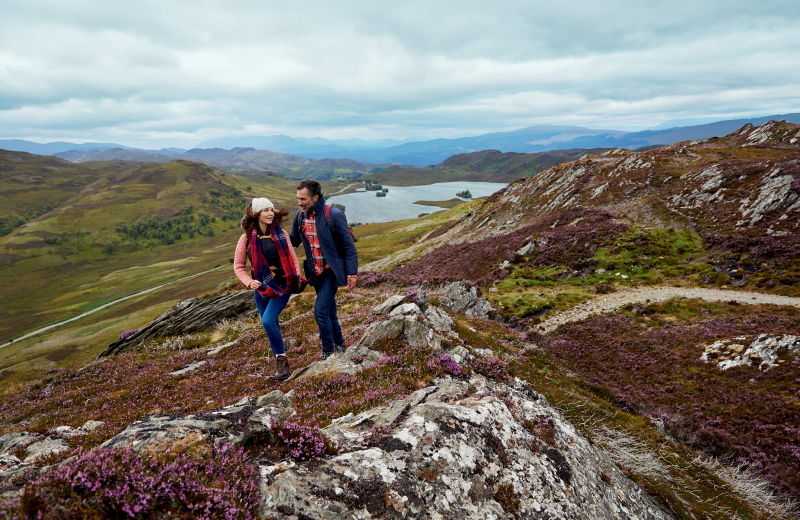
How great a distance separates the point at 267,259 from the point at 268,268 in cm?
27

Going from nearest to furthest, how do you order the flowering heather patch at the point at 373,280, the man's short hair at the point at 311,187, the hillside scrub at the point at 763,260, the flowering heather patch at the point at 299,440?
1. the flowering heather patch at the point at 299,440
2. the man's short hair at the point at 311,187
3. the hillside scrub at the point at 763,260
4. the flowering heather patch at the point at 373,280

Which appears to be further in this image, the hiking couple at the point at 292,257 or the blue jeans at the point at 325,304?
the blue jeans at the point at 325,304

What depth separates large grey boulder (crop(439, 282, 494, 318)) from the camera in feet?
103

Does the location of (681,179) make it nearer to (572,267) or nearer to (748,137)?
(572,267)

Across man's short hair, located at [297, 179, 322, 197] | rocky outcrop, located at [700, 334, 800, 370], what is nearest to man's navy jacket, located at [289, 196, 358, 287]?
man's short hair, located at [297, 179, 322, 197]

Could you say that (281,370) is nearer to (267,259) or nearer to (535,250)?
(267,259)

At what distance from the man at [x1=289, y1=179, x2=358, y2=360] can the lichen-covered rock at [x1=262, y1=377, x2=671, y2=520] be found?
444cm

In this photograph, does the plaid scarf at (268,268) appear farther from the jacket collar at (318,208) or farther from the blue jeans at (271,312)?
the jacket collar at (318,208)

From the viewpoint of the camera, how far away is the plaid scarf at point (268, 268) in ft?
32.1

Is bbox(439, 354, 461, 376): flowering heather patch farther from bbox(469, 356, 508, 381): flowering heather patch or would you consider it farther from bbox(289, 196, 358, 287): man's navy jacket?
bbox(289, 196, 358, 287): man's navy jacket

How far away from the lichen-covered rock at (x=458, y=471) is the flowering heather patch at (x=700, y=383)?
8960 millimetres

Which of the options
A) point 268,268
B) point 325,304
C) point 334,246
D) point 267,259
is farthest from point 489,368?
Answer: point 267,259

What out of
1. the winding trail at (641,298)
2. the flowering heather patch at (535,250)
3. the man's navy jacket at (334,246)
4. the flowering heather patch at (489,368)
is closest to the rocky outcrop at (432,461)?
the flowering heather patch at (489,368)

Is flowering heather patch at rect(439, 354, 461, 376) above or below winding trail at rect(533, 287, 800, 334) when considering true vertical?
above
